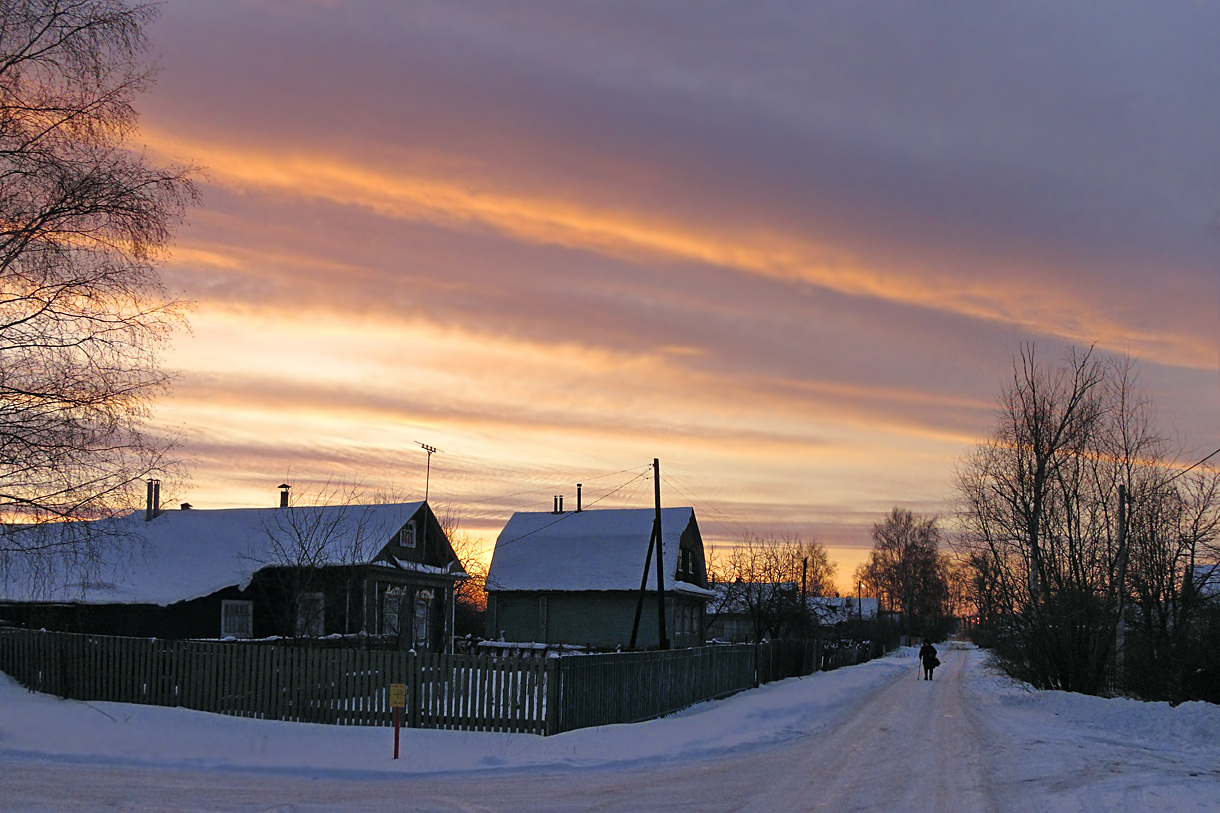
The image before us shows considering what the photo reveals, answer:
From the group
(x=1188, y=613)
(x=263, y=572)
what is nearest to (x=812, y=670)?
(x=1188, y=613)

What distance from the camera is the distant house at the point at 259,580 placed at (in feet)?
97.4

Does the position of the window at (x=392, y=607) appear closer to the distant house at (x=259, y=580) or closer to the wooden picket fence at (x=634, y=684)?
the distant house at (x=259, y=580)

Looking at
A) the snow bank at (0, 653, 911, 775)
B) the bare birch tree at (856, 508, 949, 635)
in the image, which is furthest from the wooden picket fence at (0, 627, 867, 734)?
the bare birch tree at (856, 508, 949, 635)

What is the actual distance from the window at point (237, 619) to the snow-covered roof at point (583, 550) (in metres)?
16.0

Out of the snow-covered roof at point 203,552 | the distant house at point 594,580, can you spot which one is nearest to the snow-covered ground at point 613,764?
the snow-covered roof at point 203,552

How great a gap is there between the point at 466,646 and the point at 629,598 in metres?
9.11

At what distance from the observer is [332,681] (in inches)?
677

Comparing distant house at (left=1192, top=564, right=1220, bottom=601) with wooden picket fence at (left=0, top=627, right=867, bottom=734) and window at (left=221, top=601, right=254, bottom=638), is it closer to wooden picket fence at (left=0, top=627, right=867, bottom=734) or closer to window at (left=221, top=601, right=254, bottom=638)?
wooden picket fence at (left=0, top=627, right=867, bottom=734)

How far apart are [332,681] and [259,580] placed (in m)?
17.1

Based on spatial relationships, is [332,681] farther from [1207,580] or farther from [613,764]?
[1207,580]

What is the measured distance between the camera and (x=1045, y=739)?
715 inches

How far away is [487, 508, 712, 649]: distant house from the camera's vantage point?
45.1 meters

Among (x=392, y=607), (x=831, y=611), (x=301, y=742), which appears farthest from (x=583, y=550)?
(x=831, y=611)

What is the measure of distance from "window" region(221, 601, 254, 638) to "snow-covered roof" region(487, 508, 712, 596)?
1600 cm
